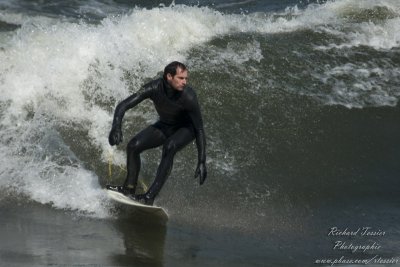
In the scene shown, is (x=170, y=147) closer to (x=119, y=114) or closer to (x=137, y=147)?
(x=137, y=147)

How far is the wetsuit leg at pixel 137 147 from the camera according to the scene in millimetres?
7602

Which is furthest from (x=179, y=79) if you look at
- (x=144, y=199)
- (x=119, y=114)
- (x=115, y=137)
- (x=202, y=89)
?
(x=202, y=89)

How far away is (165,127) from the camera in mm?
7754

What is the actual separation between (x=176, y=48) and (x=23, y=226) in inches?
219

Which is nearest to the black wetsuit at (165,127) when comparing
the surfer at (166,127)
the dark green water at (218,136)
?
the surfer at (166,127)

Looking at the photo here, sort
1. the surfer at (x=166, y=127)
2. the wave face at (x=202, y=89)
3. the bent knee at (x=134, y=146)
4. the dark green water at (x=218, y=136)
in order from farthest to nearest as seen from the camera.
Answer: the wave face at (x=202, y=89) < the bent knee at (x=134, y=146) < the surfer at (x=166, y=127) < the dark green water at (x=218, y=136)

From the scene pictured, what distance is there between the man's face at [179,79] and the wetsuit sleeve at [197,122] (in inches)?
8.1

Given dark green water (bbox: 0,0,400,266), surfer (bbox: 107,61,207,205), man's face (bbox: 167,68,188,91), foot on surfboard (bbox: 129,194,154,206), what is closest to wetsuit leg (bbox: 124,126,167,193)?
surfer (bbox: 107,61,207,205)

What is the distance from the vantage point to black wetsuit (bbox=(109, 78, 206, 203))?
24.2 ft

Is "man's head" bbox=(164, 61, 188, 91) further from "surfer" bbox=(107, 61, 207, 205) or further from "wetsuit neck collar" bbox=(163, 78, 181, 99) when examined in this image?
"wetsuit neck collar" bbox=(163, 78, 181, 99)

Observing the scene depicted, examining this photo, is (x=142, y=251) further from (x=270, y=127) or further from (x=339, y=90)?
(x=339, y=90)

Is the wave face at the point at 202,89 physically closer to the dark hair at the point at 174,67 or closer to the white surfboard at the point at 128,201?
the white surfboard at the point at 128,201

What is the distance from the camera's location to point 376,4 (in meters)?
14.9

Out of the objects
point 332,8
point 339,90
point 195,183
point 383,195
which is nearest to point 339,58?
point 339,90
